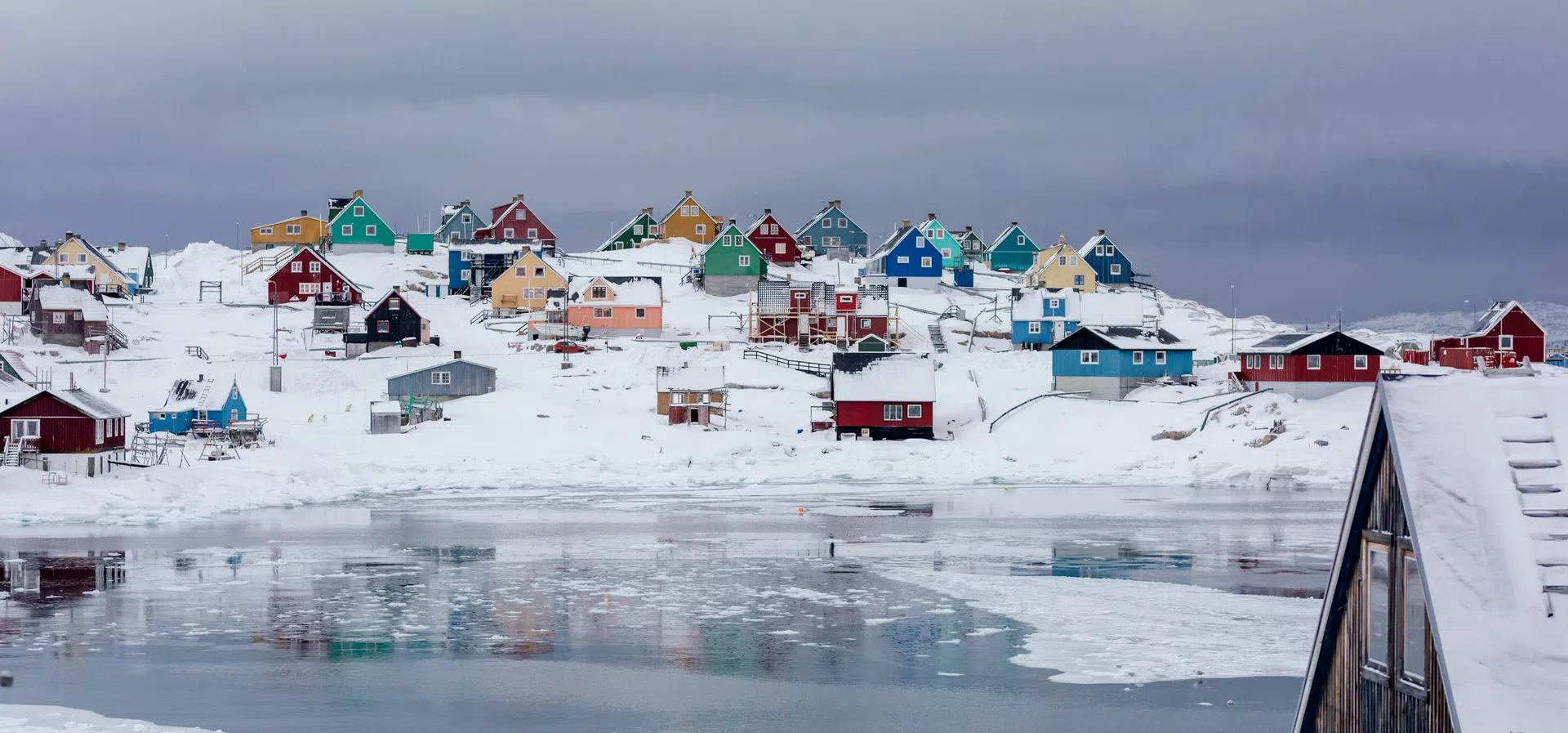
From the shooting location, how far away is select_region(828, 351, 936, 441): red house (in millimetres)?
63875

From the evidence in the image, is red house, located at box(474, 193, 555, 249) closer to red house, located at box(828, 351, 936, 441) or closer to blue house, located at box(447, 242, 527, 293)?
blue house, located at box(447, 242, 527, 293)

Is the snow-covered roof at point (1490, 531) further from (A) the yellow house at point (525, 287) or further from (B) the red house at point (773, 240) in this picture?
→ (B) the red house at point (773, 240)

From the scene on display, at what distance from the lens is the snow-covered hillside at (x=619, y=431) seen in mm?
51812

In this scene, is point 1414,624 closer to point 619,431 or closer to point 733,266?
point 619,431

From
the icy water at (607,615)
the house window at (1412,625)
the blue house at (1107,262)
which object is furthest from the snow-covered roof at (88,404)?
the blue house at (1107,262)

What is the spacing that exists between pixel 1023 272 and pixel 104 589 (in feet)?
285

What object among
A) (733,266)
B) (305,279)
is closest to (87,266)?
(305,279)

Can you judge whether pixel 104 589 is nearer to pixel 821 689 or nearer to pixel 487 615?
pixel 487 615

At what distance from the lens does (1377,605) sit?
11836 millimetres

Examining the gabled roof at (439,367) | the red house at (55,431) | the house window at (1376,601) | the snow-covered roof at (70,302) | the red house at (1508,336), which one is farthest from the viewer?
the snow-covered roof at (70,302)

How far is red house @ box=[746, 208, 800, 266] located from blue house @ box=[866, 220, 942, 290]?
348 inches

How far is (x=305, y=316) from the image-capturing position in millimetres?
83938

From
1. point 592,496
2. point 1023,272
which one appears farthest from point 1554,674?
point 1023,272

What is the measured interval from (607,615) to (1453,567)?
18.8 metres
